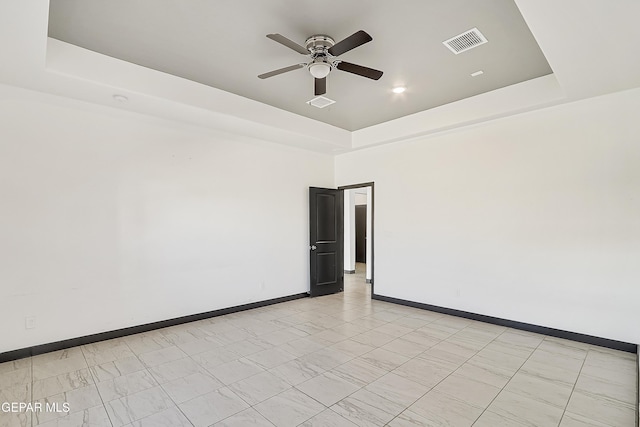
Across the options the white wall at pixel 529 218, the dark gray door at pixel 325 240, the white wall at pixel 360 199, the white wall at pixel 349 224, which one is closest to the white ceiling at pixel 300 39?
the white wall at pixel 529 218

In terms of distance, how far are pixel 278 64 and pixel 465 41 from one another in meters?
1.88

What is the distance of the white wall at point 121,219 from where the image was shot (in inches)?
130

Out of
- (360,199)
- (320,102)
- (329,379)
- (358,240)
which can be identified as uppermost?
(320,102)

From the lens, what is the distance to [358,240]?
1098 centimetres

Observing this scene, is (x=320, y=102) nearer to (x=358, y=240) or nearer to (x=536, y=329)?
(x=536, y=329)

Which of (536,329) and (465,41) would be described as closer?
(465,41)

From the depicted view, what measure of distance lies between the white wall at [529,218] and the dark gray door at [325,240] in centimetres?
118

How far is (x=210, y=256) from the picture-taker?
475 cm

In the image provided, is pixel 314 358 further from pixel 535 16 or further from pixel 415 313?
pixel 535 16

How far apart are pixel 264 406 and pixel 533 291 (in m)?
3.62

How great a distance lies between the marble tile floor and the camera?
7.73 ft

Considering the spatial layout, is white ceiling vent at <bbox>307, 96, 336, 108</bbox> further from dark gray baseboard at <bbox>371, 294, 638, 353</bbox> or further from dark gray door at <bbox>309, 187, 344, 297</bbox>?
dark gray baseboard at <bbox>371, 294, 638, 353</bbox>

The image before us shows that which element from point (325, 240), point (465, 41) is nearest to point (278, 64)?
point (465, 41)

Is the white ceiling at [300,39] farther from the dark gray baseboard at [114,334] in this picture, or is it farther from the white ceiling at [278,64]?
the dark gray baseboard at [114,334]
